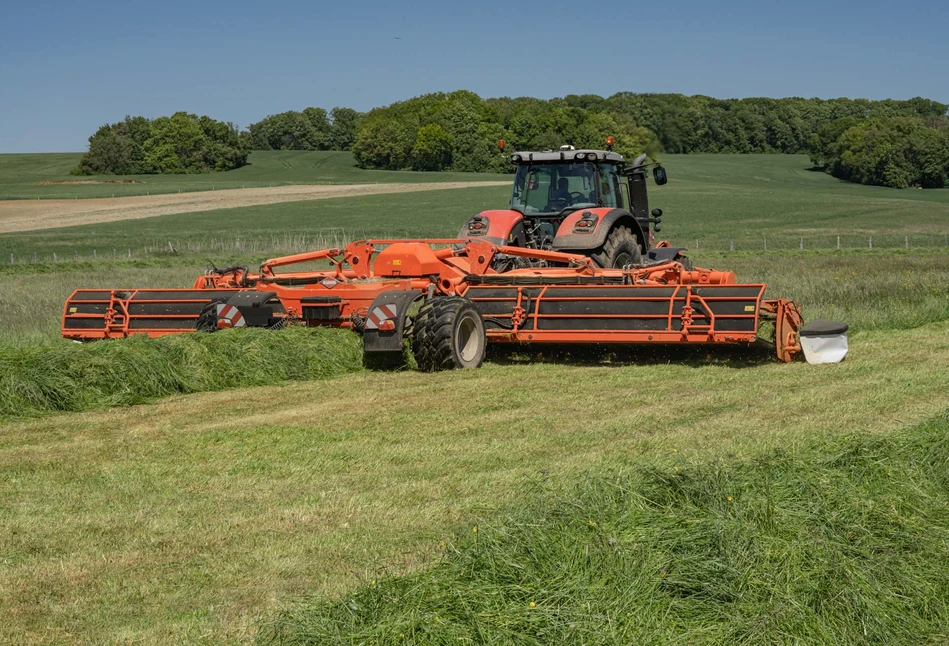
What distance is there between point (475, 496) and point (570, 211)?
844 cm

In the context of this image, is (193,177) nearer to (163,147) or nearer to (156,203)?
(163,147)

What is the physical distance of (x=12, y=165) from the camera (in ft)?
345

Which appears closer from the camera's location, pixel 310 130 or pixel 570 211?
pixel 570 211

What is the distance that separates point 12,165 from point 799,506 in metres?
112

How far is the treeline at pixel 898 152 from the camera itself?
82.6 m

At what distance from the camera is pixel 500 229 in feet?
44.7

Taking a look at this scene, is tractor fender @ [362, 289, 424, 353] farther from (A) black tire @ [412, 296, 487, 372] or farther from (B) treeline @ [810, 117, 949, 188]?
(B) treeline @ [810, 117, 949, 188]

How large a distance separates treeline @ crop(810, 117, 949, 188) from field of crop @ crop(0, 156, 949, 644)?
246 ft

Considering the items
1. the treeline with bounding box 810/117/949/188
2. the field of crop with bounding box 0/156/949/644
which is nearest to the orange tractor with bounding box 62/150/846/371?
the field of crop with bounding box 0/156/949/644

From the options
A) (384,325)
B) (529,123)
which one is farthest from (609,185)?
(529,123)

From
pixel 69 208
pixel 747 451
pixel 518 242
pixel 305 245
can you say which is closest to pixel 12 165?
pixel 69 208

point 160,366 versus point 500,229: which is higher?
point 500,229

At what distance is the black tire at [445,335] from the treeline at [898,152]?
3115 inches

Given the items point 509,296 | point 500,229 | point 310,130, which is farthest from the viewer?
point 310,130
